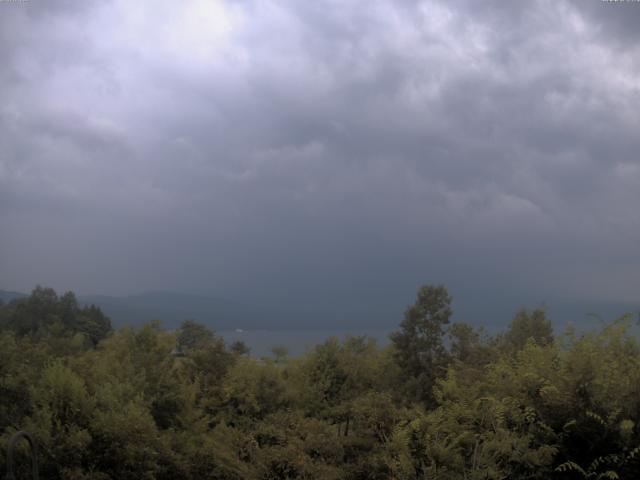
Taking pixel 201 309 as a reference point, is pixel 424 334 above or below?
above

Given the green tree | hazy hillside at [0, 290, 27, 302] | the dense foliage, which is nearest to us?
the dense foliage

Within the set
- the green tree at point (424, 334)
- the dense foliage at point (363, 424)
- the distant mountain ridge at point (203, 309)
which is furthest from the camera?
the distant mountain ridge at point (203, 309)

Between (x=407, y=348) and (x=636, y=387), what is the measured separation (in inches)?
702

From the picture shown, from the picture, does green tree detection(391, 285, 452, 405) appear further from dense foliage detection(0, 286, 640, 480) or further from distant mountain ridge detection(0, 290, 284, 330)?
distant mountain ridge detection(0, 290, 284, 330)

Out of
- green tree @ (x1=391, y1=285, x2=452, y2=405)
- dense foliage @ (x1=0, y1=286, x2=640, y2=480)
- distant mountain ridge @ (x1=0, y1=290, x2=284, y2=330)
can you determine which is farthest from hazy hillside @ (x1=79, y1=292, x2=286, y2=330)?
dense foliage @ (x1=0, y1=286, x2=640, y2=480)

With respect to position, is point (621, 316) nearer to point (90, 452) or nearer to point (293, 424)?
point (293, 424)

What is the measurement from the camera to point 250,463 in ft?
31.9

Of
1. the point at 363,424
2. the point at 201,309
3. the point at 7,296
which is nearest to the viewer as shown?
the point at 363,424

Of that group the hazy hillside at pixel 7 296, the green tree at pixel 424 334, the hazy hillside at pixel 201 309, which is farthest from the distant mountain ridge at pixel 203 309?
the green tree at pixel 424 334

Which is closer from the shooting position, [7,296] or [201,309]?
[7,296]

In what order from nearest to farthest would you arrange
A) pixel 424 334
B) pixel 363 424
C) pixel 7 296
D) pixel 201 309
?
1. pixel 363 424
2. pixel 424 334
3. pixel 7 296
4. pixel 201 309

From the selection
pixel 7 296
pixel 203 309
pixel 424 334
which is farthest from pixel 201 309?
pixel 424 334

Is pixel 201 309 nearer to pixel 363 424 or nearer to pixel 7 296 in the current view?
pixel 7 296

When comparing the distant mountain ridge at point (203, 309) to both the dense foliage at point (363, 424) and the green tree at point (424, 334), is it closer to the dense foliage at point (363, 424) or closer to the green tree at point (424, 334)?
the green tree at point (424, 334)
